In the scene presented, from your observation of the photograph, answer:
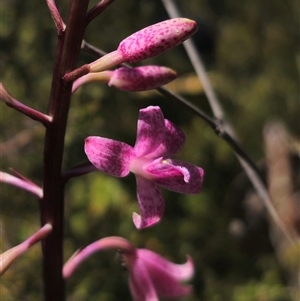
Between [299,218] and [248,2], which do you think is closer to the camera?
[299,218]

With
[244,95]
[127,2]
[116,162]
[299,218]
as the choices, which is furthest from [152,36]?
[244,95]

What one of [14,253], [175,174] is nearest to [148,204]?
[175,174]

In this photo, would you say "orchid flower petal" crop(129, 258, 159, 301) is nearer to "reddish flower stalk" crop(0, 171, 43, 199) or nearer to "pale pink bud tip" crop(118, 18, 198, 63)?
"reddish flower stalk" crop(0, 171, 43, 199)

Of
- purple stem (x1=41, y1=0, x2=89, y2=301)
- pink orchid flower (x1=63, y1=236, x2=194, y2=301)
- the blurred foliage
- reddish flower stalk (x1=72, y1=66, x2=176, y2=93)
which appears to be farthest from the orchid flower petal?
the blurred foliage

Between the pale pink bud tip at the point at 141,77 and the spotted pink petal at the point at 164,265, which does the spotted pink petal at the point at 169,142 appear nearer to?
the pale pink bud tip at the point at 141,77

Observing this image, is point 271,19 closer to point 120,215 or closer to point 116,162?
point 120,215

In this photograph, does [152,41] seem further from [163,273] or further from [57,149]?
[163,273]
